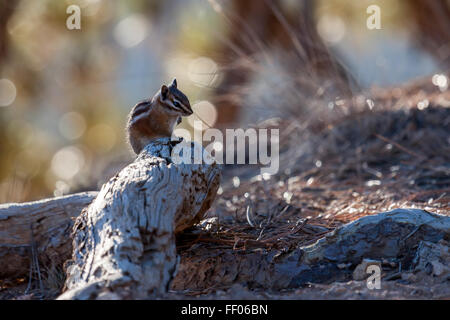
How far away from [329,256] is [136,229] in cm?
105

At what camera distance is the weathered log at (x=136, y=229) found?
2.01 m

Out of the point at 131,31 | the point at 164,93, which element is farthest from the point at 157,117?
the point at 131,31

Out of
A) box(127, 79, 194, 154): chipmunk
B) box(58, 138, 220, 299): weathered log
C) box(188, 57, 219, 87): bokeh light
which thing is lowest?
box(58, 138, 220, 299): weathered log

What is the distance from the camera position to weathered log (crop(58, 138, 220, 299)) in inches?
79.2

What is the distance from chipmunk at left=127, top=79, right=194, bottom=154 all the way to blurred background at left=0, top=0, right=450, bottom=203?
3.54 feet

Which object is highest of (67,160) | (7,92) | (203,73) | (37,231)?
(7,92)

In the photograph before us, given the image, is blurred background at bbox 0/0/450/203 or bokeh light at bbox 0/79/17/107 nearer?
blurred background at bbox 0/0/450/203

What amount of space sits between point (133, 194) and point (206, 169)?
548 millimetres

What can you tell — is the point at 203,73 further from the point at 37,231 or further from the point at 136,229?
the point at 136,229

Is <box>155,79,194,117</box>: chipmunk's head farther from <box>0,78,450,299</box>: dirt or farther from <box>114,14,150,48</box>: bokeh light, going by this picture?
<box>114,14,150,48</box>: bokeh light

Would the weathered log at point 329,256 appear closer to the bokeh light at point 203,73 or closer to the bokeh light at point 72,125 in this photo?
the bokeh light at point 203,73

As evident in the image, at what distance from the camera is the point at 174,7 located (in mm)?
13062

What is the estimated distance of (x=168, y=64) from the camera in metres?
8.85

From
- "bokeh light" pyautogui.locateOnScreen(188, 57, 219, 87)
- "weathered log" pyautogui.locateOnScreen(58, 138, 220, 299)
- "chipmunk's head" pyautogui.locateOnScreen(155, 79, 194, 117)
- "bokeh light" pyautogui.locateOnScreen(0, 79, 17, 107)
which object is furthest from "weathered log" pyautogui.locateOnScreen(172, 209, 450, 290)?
"bokeh light" pyautogui.locateOnScreen(0, 79, 17, 107)
